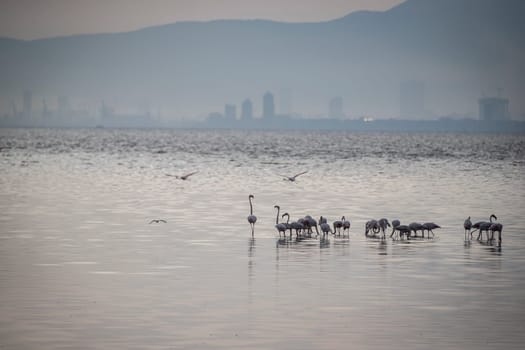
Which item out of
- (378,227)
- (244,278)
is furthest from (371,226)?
(244,278)

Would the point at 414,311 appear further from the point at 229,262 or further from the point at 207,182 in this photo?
the point at 207,182

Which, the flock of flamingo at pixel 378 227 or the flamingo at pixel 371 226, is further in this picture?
the flamingo at pixel 371 226

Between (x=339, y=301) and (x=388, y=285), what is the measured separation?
205 centimetres

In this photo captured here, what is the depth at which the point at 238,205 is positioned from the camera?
39.5 meters

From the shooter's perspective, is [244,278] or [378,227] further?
[378,227]

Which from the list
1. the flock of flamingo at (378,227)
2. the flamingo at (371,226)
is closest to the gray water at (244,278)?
the flamingo at (371,226)

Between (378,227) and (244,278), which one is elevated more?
(378,227)

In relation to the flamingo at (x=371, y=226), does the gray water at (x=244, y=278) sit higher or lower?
lower

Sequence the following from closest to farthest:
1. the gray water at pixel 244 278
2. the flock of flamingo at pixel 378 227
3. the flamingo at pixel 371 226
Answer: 1. the gray water at pixel 244 278
2. the flock of flamingo at pixel 378 227
3. the flamingo at pixel 371 226

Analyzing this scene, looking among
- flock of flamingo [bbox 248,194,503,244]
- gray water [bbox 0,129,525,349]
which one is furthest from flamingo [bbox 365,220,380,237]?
gray water [bbox 0,129,525,349]

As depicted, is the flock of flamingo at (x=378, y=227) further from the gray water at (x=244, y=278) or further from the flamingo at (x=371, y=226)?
the gray water at (x=244, y=278)

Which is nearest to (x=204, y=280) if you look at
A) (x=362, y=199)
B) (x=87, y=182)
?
(x=362, y=199)

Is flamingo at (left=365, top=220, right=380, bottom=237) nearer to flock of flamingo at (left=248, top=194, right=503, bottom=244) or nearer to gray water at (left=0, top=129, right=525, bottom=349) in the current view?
flock of flamingo at (left=248, top=194, right=503, bottom=244)

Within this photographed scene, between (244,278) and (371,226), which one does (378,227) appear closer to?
(371,226)
